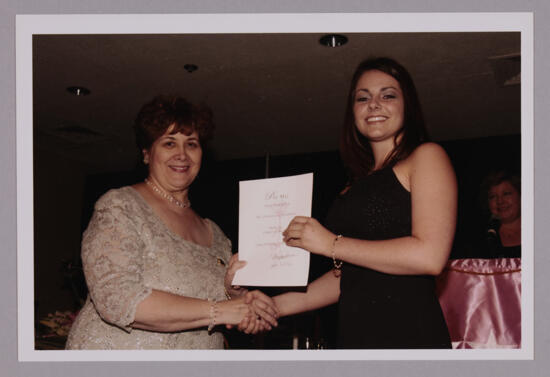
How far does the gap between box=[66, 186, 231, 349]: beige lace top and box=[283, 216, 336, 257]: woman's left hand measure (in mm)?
449

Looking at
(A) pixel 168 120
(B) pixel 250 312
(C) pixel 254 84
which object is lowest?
(B) pixel 250 312

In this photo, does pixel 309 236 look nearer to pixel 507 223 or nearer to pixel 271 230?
pixel 271 230

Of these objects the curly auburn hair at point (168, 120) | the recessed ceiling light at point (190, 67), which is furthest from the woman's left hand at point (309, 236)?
the recessed ceiling light at point (190, 67)

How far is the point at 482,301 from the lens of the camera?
7.53 ft

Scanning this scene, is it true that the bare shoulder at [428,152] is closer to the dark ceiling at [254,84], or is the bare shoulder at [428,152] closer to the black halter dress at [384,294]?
the black halter dress at [384,294]

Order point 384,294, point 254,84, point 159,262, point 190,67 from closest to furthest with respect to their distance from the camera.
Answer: point 384,294 → point 159,262 → point 190,67 → point 254,84

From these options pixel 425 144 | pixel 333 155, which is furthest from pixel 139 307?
pixel 333 155

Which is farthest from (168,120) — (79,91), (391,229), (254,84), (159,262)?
(254,84)

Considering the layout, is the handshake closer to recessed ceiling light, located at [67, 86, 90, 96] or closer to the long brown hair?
the long brown hair

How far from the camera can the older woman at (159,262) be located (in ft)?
6.52

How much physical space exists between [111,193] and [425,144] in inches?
44.0

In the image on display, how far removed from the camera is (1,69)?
7.08ft

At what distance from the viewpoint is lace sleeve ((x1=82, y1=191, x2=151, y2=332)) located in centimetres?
196

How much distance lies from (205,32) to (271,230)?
775mm
